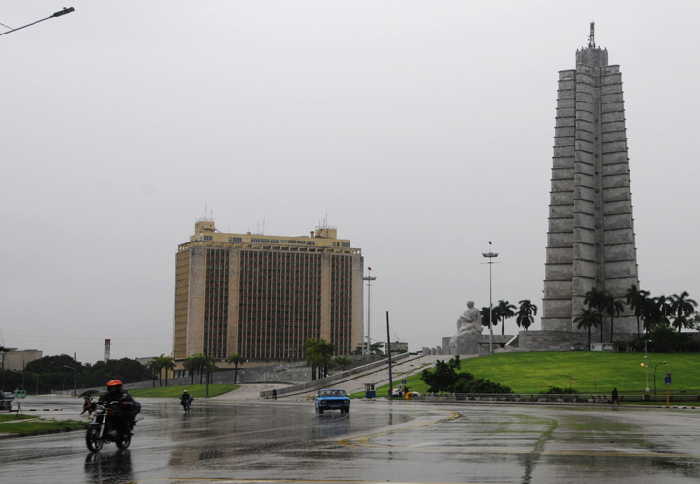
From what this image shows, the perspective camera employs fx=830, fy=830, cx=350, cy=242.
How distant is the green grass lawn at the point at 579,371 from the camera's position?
247 ft

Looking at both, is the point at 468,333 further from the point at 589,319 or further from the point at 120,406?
the point at 120,406

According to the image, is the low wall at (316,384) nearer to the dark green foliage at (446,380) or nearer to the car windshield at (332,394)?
the dark green foliage at (446,380)

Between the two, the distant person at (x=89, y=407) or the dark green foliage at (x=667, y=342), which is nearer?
the distant person at (x=89, y=407)

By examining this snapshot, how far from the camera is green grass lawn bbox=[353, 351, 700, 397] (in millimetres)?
75312

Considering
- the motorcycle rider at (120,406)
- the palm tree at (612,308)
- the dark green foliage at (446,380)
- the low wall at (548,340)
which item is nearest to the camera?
the motorcycle rider at (120,406)

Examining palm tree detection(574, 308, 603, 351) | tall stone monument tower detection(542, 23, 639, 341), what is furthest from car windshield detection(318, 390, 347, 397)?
tall stone monument tower detection(542, 23, 639, 341)

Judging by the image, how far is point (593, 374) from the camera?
8169 cm

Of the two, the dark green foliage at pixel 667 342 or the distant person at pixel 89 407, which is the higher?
the dark green foliage at pixel 667 342

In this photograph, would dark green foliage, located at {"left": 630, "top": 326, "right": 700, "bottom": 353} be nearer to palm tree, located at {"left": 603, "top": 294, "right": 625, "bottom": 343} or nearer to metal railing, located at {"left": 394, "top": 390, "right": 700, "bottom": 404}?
palm tree, located at {"left": 603, "top": 294, "right": 625, "bottom": 343}

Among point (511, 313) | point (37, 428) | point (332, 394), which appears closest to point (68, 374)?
point (511, 313)

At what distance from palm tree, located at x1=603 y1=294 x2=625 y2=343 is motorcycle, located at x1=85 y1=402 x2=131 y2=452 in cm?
9680

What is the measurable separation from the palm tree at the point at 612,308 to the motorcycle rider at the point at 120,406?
317ft

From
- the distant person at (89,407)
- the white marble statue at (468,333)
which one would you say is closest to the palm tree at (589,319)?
the white marble statue at (468,333)

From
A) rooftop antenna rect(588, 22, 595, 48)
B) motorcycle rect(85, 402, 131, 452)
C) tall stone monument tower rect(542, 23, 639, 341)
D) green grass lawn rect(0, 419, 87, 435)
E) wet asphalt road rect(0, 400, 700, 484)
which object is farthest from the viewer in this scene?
rooftop antenna rect(588, 22, 595, 48)
